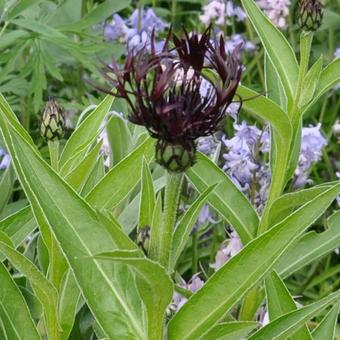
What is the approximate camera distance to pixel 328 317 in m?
1.15

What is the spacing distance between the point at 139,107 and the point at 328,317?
49 cm

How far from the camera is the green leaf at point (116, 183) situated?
45.6 inches

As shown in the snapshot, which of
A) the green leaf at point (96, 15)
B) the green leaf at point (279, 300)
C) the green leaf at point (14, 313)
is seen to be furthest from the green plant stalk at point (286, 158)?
the green leaf at point (96, 15)

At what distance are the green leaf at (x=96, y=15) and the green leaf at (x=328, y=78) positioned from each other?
2.99 feet

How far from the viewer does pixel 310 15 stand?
1.28 meters

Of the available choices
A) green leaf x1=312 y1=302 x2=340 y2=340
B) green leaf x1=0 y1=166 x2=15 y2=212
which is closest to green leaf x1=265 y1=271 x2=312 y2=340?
green leaf x1=312 y1=302 x2=340 y2=340

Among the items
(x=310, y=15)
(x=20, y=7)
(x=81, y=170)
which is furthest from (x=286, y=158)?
(x=20, y=7)

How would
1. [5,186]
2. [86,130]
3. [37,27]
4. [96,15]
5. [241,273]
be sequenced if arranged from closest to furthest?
[241,273]
[86,130]
[5,186]
[37,27]
[96,15]

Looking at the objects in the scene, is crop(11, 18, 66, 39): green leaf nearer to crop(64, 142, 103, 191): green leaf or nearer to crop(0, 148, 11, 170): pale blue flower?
crop(0, 148, 11, 170): pale blue flower

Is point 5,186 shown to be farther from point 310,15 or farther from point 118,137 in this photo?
point 310,15

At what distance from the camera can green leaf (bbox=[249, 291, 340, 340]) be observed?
3.23ft

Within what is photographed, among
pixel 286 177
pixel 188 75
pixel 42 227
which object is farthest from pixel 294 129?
pixel 188 75

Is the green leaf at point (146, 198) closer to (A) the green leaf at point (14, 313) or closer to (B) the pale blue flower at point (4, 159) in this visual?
(A) the green leaf at point (14, 313)

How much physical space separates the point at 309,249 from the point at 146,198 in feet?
1.50
